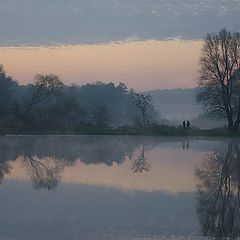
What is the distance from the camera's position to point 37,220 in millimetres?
8945

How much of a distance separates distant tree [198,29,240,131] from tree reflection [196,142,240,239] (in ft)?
101

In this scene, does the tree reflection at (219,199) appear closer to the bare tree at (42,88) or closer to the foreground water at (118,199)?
the foreground water at (118,199)

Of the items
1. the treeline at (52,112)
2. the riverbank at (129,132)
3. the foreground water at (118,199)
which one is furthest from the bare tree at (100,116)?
the foreground water at (118,199)

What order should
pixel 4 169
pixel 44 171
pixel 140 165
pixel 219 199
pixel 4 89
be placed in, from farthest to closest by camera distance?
pixel 4 89 → pixel 140 165 → pixel 4 169 → pixel 44 171 → pixel 219 199

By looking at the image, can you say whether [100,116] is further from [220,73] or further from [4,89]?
[4,89]

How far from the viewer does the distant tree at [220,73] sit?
49375 millimetres

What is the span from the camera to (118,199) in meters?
11.4

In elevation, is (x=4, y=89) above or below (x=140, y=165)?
above

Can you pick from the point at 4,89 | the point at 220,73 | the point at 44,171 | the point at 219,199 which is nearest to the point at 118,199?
the point at 219,199

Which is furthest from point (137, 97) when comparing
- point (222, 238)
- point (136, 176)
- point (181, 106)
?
point (181, 106)

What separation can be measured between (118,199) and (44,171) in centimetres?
567

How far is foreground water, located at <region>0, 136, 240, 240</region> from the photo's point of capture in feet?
26.9

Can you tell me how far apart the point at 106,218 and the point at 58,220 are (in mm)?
839

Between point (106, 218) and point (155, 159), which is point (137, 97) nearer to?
point (155, 159)
